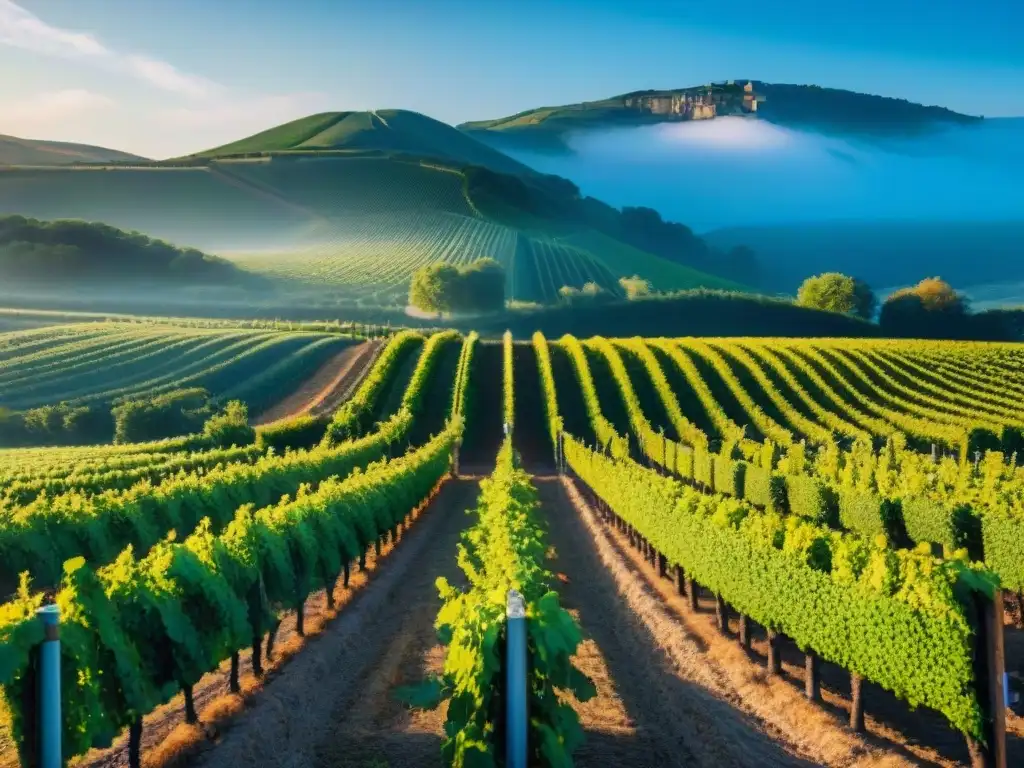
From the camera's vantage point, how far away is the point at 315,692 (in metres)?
15.8

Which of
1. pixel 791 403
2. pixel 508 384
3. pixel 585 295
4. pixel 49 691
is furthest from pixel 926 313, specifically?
pixel 49 691

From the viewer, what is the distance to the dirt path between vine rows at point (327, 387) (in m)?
74.1

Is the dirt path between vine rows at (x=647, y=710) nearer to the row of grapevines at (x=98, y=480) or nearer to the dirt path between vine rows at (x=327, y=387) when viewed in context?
the row of grapevines at (x=98, y=480)

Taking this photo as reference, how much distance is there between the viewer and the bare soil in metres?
12.9

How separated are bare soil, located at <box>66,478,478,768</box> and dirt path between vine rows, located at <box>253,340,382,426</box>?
49.2 meters

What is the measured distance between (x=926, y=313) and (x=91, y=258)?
4618 inches

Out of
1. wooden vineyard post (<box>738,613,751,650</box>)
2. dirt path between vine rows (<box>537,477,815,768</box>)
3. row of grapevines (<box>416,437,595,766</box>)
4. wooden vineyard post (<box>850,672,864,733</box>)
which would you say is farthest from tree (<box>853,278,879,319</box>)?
row of grapevines (<box>416,437,595,766</box>)

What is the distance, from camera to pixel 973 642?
12.2 meters

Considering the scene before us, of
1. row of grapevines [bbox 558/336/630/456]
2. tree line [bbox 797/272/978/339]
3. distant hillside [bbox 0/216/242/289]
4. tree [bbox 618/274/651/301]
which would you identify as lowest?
row of grapevines [bbox 558/336/630/456]

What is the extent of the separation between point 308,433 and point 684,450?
2279cm

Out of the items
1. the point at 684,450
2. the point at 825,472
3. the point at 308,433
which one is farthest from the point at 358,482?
the point at 308,433

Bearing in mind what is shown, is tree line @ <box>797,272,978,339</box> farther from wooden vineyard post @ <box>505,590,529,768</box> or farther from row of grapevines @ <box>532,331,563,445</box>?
wooden vineyard post @ <box>505,590,529,768</box>

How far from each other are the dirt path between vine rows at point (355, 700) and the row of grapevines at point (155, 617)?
94 cm

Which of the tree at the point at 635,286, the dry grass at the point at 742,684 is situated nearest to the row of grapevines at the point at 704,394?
Answer: the dry grass at the point at 742,684
